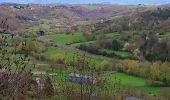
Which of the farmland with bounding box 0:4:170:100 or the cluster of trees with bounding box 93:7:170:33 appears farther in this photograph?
the cluster of trees with bounding box 93:7:170:33

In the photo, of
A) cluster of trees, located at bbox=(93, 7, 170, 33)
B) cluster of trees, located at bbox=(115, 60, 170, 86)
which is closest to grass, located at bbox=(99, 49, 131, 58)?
cluster of trees, located at bbox=(115, 60, 170, 86)

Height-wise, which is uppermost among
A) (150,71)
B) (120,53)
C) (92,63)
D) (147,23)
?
Result: (92,63)

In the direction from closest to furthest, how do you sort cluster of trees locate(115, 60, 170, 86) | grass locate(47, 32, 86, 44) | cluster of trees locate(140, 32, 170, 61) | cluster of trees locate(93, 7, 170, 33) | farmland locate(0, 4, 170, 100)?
farmland locate(0, 4, 170, 100) < cluster of trees locate(115, 60, 170, 86) < cluster of trees locate(140, 32, 170, 61) < grass locate(47, 32, 86, 44) < cluster of trees locate(93, 7, 170, 33)

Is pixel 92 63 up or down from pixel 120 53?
up

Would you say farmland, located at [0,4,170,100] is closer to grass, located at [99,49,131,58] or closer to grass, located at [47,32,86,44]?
grass, located at [47,32,86,44]

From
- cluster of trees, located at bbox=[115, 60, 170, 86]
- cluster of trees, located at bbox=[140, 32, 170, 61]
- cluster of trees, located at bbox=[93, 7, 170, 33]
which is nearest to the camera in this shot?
cluster of trees, located at bbox=[115, 60, 170, 86]

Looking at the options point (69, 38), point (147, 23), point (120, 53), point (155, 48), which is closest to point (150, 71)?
point (155, 48)

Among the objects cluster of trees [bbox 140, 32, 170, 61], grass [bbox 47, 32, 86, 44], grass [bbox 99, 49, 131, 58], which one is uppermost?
cluster of trees [bbox 140, 32, 170, 61]

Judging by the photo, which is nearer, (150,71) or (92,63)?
(92,63)

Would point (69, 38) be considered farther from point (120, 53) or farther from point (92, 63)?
point (92, 63)

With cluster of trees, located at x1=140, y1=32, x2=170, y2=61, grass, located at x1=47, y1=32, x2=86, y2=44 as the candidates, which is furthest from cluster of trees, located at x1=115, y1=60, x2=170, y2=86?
grass, located at x1=47, y1=32, x2=86, y2=44

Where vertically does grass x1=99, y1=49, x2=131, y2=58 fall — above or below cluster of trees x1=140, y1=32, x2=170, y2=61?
below

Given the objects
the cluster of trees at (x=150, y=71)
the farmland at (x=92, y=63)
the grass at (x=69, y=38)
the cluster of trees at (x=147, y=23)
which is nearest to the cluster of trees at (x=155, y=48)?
the farmland at (x=92, y=63)

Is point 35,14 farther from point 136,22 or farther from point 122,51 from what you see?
Result: point 122,51
